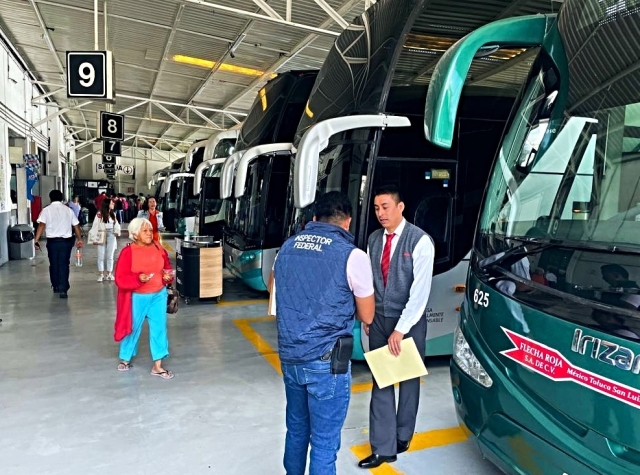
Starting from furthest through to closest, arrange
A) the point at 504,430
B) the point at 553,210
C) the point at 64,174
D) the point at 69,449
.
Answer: the point at 64,174, the point at 69,449, the point at 553,210, the point at 504,430

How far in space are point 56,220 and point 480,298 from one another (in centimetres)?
736

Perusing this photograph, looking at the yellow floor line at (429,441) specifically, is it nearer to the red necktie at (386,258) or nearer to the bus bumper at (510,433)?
the bus bumper at (510,433)

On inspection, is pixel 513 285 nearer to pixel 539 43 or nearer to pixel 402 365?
pixel 402 365

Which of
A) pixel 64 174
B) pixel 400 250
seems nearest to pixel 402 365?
pixel 400 250

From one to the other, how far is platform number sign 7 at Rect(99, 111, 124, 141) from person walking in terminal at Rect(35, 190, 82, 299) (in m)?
7.74

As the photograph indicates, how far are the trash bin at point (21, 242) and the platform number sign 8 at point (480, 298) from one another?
41.1 ft

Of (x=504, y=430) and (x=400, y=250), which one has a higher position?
(x=400, y=250)

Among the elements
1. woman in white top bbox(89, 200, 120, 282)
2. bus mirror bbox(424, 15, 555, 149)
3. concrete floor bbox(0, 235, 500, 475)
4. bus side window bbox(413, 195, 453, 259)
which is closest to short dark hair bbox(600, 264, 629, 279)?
bus mirror bbox(424, 15, 555, 149)

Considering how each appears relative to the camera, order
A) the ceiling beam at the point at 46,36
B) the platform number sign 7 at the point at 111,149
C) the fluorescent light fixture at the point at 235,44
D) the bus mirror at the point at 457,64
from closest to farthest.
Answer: the bus mirror at the point at 457,64, the ceiling beam at the point at 46,36, the fluorescent light fixture at the point at 235,44, the platform number sign 7 at the point at 111,149

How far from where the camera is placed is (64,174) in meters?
27.8

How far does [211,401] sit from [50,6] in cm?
1192

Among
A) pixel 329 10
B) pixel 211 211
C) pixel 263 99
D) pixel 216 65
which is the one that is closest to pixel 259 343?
pixel 263 99

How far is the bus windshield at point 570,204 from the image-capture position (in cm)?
197

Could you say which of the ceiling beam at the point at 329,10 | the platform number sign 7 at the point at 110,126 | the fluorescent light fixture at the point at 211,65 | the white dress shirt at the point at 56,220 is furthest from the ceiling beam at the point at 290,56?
the white dress shirt at the point at 56,220
